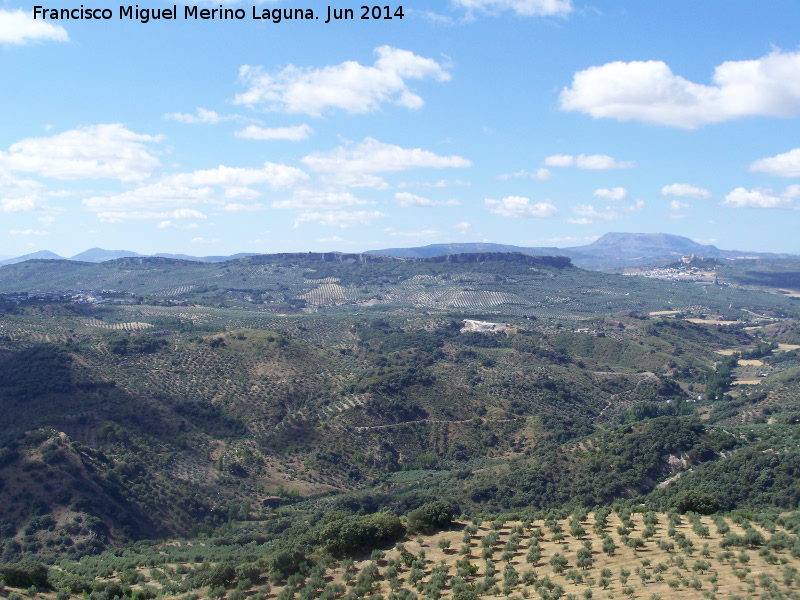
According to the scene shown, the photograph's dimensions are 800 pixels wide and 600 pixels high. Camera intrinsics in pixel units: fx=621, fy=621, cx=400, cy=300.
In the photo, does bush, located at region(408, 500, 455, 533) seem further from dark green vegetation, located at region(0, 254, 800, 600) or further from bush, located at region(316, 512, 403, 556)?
bush, located at region(316, 512, 403, 556)

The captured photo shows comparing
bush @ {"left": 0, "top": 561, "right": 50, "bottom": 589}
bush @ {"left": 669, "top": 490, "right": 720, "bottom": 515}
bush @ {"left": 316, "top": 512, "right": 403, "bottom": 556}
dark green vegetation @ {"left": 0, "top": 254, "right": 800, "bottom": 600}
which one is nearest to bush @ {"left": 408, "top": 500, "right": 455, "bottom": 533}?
dark green vegetation @ {"left": 0, "top": 254, "right": 800, "bottom": 600}

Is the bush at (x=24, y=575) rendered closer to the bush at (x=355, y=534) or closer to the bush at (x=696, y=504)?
the bush at (x=355, y=534)

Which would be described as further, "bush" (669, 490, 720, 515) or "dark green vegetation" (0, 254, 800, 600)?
"dark green vegetation" (0, 254, 800, 600)

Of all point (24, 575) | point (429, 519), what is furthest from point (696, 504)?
point (24, 575)

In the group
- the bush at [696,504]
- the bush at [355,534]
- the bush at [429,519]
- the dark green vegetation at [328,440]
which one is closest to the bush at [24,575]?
the dark green vegetation at [328,440]

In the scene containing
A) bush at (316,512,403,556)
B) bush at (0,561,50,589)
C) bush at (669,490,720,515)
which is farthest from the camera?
bush at (669,490,720,515)

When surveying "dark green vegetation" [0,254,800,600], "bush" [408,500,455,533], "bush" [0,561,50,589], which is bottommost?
"dark green vegetation" [0,254,800,600]

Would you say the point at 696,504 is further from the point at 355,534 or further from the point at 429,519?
the point at 355,534

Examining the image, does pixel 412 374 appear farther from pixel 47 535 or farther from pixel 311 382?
pixel 47 535

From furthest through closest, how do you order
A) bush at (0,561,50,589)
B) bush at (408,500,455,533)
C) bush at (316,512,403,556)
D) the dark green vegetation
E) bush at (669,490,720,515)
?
1. the dark green vegetation
2. bush at (669,490,720,515)
3. bush at (408,500,455,533)
4. bush at (316,512,403,556)
5. bush at (0,561,50,589)
